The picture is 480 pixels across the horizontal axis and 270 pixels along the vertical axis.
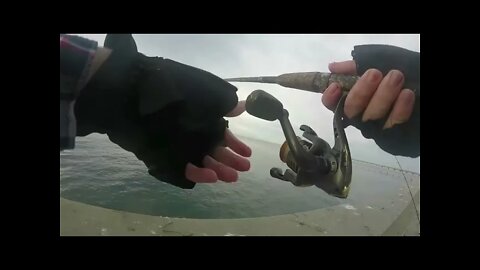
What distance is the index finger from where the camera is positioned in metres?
1.17

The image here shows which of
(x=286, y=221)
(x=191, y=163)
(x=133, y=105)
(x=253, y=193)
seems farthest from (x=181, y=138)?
(x=253, y=193)

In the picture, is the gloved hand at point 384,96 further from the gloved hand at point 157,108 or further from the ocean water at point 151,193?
the ocean water at point 151,193

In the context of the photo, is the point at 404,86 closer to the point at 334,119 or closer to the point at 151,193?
the point at 334,119

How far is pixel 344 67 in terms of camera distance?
1.19m

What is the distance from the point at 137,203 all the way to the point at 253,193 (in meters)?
13.5

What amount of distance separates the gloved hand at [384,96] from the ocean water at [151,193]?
19.0 m

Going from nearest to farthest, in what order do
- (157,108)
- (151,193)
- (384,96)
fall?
(384,96) → (157,108) → (151,193)

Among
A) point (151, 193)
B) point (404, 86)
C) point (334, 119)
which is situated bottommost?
point (151, 193)

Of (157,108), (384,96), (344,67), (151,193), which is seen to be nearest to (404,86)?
(384,96)

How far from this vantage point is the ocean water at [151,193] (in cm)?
2095

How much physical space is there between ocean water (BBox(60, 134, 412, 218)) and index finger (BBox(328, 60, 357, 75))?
1897 centimetres

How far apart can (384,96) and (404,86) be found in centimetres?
10

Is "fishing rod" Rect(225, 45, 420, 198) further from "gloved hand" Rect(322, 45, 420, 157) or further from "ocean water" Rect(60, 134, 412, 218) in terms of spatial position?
"ocean water" Rect(60, 134, 412, 218)

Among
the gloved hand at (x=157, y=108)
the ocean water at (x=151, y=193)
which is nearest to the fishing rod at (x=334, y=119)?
the gloved hand at (x=157, y=108)
